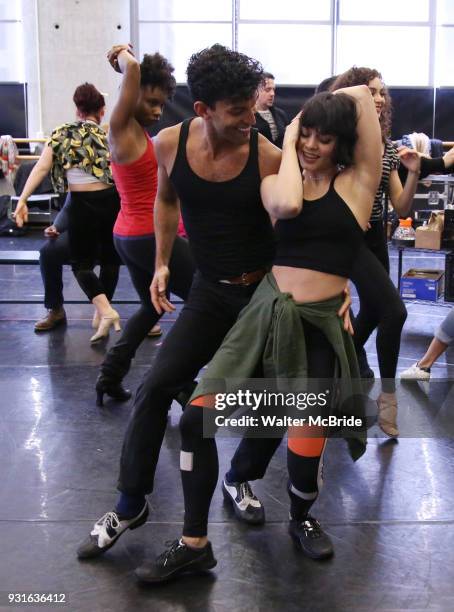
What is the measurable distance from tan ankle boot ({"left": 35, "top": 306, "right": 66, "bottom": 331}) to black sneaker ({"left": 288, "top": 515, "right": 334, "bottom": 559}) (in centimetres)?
295

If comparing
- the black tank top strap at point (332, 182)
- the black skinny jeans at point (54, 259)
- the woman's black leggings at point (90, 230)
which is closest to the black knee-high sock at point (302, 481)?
the black tank top strap at point (332, 182)

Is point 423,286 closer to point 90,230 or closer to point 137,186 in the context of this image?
point 90,230

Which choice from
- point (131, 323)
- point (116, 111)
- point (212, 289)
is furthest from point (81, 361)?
point (212, 289)

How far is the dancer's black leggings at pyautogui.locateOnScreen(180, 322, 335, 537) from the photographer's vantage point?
84.0 inches

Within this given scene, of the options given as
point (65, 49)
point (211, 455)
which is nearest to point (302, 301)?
point (211, 455)

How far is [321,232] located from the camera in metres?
2.17

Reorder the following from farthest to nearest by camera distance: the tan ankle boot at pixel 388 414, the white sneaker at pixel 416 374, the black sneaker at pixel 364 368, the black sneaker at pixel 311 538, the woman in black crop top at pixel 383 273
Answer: the white sneaker at pixel 416 374 < the black sneaker at pixel 364 368 < the tan ankle boot at pixel 388 414 < the woman in black crop top at pixel 383 273 < the black sneaker at pixel 311 538

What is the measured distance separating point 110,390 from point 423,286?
2383 millimetres

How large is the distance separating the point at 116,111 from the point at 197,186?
33.3 inches

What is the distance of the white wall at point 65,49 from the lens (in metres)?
10.5

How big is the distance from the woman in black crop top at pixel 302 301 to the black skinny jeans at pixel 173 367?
0.29 feet

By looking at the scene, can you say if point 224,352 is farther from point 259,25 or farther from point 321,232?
point 259,25

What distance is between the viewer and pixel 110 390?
144 inches

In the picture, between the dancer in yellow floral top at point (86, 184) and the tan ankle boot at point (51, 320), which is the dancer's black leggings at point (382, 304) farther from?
the tan ankle boot at point (51, 320)
